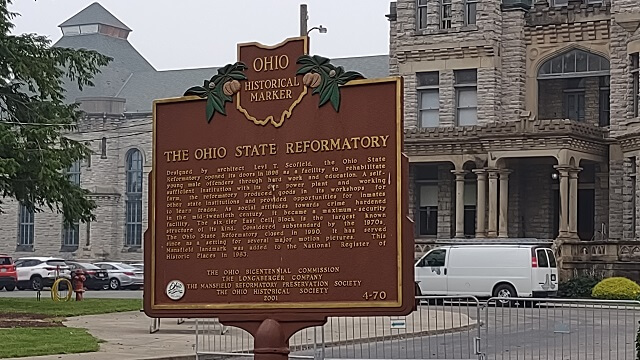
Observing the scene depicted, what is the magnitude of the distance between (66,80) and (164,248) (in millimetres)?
72006

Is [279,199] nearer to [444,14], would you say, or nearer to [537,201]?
[537,201]

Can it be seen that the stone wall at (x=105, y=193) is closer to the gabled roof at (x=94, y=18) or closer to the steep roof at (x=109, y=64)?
the steep roof at (x=109, y=64)

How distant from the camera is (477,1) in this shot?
45.4 metres

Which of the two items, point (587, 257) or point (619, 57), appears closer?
point (587, 257)

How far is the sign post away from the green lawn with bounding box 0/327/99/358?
9.10m

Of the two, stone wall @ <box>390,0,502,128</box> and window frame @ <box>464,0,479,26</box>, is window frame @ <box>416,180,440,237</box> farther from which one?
window frame @ <box>464,0,479,26</box>

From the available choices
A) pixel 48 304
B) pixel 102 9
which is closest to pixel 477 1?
pixel 48 304

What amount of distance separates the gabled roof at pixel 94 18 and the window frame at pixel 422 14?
143ft

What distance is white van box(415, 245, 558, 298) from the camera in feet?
110

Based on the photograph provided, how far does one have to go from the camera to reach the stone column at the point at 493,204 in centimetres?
4234

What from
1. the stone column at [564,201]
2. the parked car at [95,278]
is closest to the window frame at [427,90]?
the stone column at [564,201]

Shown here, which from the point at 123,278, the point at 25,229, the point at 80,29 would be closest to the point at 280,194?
the point at 123,278

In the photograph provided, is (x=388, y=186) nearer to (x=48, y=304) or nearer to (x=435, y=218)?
(x=48, y=304)

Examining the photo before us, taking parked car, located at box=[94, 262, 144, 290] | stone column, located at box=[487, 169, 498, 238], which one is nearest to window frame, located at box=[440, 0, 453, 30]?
stone column, located at box=[487, 169, 498, 238]
